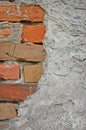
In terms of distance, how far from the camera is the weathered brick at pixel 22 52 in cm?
138

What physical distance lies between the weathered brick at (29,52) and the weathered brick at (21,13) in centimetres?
12

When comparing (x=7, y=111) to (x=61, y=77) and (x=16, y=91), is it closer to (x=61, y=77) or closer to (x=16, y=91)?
(x=16, y=91)

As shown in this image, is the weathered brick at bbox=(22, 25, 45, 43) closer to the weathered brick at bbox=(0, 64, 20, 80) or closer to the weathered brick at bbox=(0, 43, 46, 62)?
the weathered brick at bbox=(0, 43, 46, 62)

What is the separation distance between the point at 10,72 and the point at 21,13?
0.86 feet

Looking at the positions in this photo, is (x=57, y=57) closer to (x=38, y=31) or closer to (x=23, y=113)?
(x=38, y=31)

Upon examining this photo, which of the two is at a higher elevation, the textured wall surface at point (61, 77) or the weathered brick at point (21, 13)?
the weathered brick at point (21, 13)

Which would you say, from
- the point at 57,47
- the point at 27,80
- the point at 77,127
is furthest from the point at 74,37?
the point at 77,127

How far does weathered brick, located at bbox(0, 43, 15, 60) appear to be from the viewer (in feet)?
4.55

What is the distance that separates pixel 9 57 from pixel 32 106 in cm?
23

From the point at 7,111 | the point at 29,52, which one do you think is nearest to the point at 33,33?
the point at 29,52

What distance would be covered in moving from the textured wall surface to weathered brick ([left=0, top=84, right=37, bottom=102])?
0.08 ft

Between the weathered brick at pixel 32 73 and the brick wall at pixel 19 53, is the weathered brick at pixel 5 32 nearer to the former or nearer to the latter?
the brick wall at pixel 19 53

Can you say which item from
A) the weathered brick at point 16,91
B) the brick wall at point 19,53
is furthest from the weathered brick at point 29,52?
the weathered brick at point 16,91

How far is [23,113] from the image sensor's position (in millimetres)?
1349
